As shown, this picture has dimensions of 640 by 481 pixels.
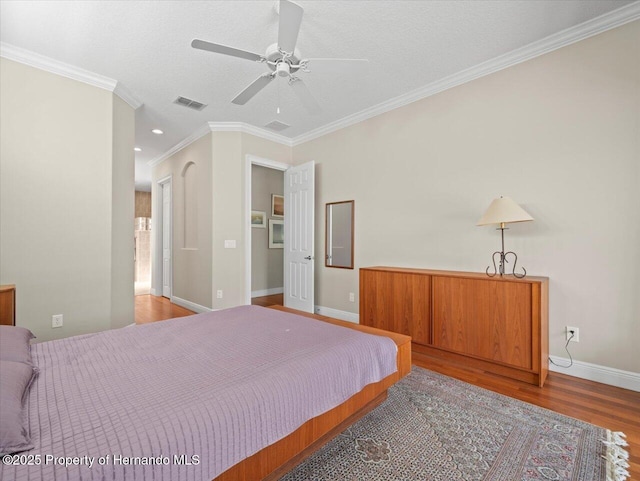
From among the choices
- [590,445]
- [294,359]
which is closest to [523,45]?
[590,445]

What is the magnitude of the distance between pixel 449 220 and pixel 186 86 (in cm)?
318

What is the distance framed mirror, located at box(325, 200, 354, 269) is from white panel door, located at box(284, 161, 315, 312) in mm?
251

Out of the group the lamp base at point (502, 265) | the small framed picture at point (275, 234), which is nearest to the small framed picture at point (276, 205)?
the small framed picture at point (275, 234)

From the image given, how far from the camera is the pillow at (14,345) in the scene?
1.31 m

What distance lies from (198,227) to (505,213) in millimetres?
4088

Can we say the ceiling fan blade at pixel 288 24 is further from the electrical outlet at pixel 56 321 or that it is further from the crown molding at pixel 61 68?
the electrical outlet at pixel 56 321

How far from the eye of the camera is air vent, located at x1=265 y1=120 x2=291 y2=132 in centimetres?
427

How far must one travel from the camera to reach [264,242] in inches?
253

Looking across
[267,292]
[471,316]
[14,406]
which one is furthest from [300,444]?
Result: [267,292]

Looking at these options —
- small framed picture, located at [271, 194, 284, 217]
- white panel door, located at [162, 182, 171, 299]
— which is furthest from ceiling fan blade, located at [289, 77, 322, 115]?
white panel door, located at [162, 182, 171, 299]

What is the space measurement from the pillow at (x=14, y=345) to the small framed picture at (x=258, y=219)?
15.2ft

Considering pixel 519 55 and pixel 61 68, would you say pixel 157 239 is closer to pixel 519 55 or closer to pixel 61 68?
pixel 61 68

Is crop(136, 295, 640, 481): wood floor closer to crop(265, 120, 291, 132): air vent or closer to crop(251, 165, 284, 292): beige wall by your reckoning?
crop(265, 120, 291, 132): air vent

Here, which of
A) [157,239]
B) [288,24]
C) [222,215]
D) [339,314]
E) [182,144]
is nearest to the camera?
[288,24]
